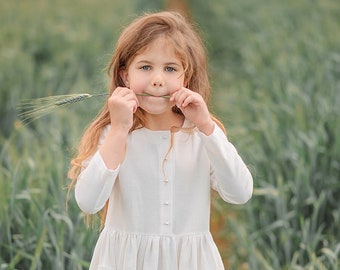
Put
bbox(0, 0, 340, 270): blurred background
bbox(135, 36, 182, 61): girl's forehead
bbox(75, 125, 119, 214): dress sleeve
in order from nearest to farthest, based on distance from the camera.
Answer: bbox(75, 125, 119, 214): dress sleeve, bbox(135, 36, 182, 61): girl's forehead, bbox(0, 0, 340, 270): blurred background

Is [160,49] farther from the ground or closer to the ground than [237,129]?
closer to the ground

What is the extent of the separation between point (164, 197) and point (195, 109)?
0.87 feet

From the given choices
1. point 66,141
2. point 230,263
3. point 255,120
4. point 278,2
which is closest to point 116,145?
point 230,263

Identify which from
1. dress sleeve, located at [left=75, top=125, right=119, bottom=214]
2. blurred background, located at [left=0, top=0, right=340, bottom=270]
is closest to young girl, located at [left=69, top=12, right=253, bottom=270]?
dress sleeve, located at [left=75, top=125, right=119, bottom=214]

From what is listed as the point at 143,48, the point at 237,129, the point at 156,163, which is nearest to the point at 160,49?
the point at 143,48

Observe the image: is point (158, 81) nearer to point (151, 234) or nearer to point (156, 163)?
point (156, 163)

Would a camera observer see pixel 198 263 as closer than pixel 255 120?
Yes

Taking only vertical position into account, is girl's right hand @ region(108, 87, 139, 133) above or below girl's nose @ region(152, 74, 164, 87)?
below

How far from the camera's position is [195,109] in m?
2.22

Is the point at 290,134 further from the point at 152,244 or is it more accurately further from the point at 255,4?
the point at 255,4

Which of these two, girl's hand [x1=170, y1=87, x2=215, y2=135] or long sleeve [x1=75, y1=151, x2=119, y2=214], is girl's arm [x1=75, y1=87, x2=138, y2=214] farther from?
girl's hand [x1=170, y1=87, x2=215, y2=135]

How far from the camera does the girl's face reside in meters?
2.23

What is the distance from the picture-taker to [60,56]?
21.9 ft

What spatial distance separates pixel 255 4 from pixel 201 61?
318 inches
